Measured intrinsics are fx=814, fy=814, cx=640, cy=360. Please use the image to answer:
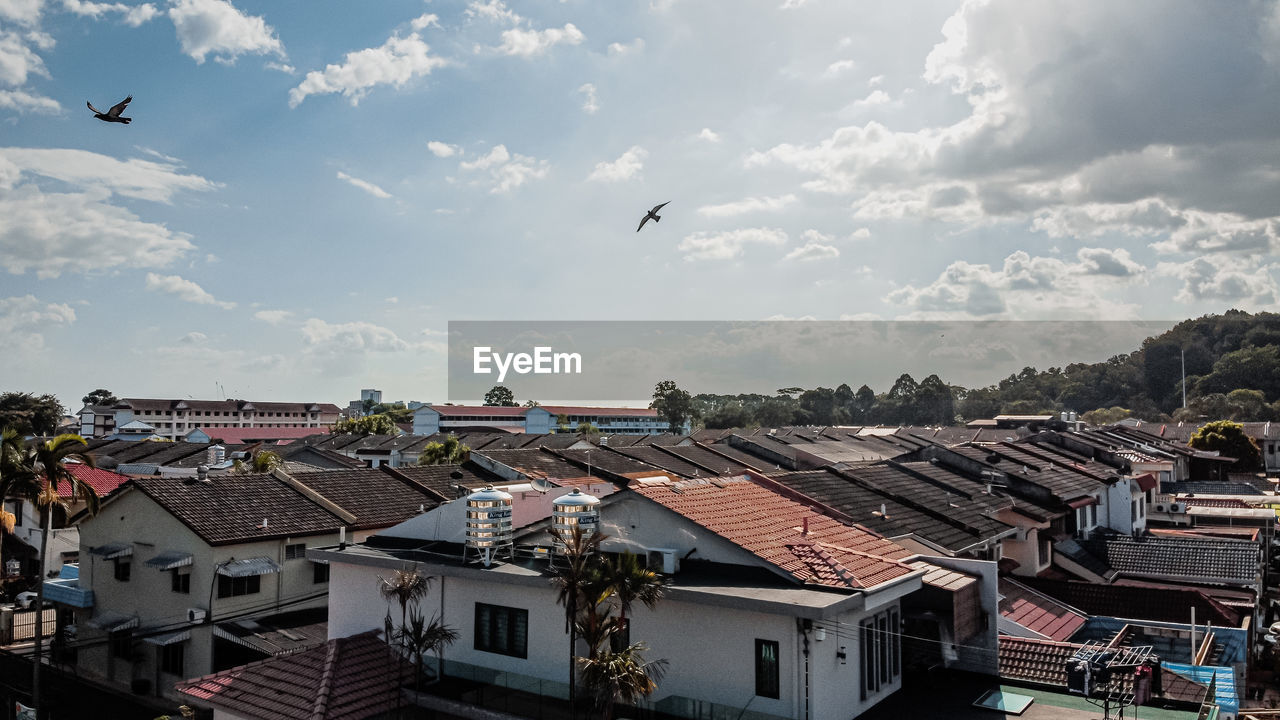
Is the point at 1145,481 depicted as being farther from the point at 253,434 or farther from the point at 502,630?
the point at 253,434

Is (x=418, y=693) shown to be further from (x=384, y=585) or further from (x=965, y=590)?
(x=965, y=590)

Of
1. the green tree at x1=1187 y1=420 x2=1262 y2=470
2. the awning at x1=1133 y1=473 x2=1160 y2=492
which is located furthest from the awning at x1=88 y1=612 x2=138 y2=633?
the green tree at x1=1187 y1=420 x2=1262 y2=470

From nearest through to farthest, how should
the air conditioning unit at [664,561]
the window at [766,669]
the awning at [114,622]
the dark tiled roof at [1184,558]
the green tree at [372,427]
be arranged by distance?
the window at [766,669], the air conditioning unit at [664,561], the awning at [114,622], the dark tiled roof at [1184,558], the green tree at [372,427]

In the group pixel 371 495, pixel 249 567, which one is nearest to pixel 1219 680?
pixel 249 567

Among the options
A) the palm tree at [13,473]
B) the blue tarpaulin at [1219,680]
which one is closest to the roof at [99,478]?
the palm tree at [13,473]

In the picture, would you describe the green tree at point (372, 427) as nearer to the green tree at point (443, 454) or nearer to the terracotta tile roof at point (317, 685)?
the green tree at point (443, 454)

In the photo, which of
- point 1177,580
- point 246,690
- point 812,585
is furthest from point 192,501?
point 1177,580

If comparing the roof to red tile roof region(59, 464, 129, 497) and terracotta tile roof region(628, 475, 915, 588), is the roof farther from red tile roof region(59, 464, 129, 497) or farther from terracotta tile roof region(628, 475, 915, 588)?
terracotta tile roof region(628, 475, 915, 588)

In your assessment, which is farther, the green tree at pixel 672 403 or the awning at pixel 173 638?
the green tree at pixel 672 403
